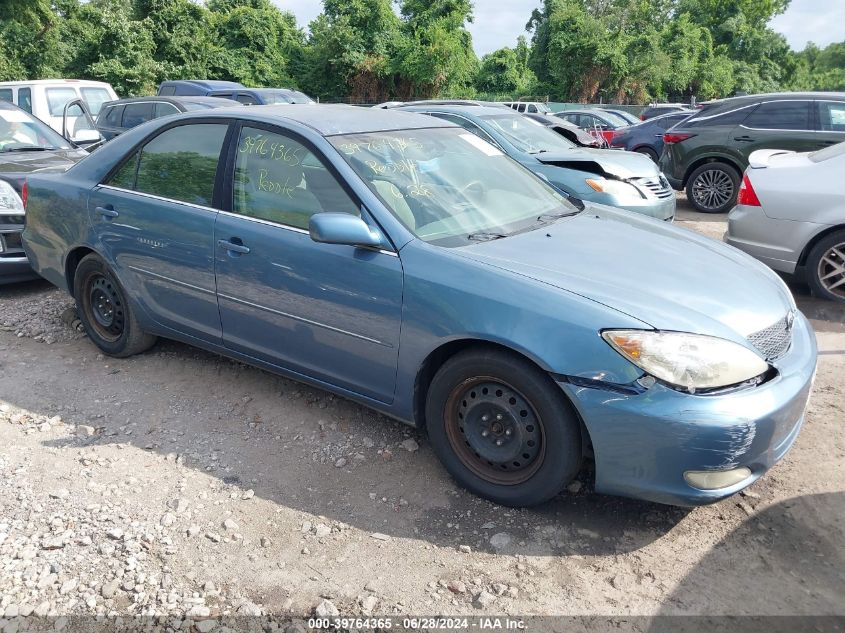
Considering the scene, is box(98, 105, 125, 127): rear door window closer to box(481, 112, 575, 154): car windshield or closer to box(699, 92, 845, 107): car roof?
box(481, 112, 575, 154): car windshield

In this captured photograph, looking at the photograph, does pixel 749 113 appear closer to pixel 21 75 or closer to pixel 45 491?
pixel 45 491

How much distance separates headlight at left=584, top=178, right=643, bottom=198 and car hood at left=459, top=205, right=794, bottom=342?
3452 mm

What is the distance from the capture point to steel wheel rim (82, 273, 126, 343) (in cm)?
441

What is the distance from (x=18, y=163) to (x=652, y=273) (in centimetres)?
590

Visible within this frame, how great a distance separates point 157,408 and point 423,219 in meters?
1.95

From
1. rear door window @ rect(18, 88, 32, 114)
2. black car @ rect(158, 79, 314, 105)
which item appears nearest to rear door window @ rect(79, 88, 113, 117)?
rear door window @ rect(18, 88, 32, 114)

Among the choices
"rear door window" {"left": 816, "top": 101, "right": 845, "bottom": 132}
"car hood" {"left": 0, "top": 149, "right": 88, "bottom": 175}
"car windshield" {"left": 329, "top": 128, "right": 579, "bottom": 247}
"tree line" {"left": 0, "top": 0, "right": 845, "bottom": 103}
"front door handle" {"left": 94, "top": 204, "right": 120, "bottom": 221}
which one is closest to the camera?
"car windshield" {"left": 329, "top": 128, "right": 579, "bottom": 247}

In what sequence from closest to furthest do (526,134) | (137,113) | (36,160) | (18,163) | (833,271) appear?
(833,271) → (18,163) → (36,160) → (526,134) → (137,113)

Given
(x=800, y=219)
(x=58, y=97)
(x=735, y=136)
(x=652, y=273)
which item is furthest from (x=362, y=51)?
(x=652, y=273)

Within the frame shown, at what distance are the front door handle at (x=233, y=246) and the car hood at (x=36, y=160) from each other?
3134 millimetres

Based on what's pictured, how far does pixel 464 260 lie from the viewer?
295 centimetres

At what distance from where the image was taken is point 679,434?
2.48m

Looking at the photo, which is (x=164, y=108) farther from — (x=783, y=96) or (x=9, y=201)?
(x=783, y=96)

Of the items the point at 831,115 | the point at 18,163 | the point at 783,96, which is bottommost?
the point at 18,163
